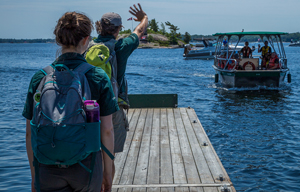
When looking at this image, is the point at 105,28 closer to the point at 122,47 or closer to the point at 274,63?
the point at 122,47

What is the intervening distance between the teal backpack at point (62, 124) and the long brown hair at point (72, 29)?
0.23 m

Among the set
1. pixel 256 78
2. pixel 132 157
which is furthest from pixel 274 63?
pixel 132 157

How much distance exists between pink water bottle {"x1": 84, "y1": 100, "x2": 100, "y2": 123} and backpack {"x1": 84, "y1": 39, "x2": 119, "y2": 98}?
3.02ft

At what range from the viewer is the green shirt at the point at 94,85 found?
223 cm

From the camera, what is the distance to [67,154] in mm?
2078

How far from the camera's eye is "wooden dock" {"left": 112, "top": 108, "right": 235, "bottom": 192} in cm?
448

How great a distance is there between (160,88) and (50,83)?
22667mm

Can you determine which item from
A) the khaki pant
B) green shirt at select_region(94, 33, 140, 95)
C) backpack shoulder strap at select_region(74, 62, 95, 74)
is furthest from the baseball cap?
backpack shoulder strap at select_region(74, 62, 95, 74)

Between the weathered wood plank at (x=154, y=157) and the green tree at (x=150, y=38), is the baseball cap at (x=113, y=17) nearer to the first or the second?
the weathered wood plank at (x=154, y=157)

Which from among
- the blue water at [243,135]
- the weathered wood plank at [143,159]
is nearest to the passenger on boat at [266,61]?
the blue water at [243,135]

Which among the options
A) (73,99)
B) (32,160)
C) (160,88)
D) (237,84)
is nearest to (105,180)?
(32,160)

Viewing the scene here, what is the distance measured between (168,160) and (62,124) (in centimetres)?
360

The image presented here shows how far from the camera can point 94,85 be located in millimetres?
2240

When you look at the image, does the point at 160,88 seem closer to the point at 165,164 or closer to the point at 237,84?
the point at 237,84
